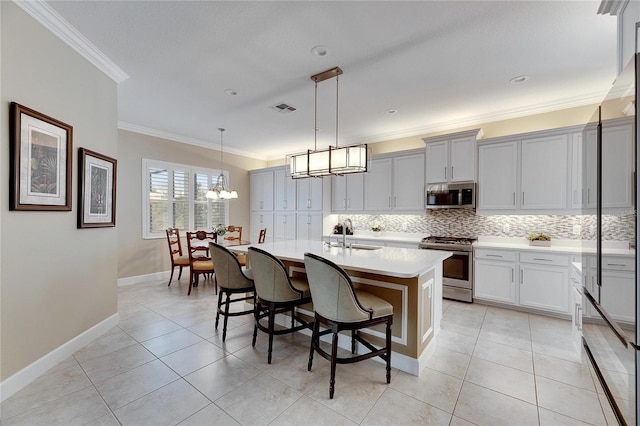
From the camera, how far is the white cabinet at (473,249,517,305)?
3844 millimetres

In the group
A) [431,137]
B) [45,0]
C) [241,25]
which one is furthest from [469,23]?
[45,0]

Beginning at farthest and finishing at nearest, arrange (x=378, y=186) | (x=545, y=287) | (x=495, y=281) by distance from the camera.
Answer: (x=378, y=186) < (x=495, y=281) < (x=545, y=287)

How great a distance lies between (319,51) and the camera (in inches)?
106

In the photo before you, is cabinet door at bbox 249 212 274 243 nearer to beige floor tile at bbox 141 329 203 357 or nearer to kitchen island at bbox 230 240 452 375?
beige floor tile at bbox 141 329 203 357

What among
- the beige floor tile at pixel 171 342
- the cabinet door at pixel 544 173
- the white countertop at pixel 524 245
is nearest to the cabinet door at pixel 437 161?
the cabinet door at pixel 544 173

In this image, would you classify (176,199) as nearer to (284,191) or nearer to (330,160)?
(284,191)

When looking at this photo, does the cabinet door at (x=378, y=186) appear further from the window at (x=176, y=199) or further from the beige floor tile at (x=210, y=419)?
the beige floor tile at (x=210, y=419)

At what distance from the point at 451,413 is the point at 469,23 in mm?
3001

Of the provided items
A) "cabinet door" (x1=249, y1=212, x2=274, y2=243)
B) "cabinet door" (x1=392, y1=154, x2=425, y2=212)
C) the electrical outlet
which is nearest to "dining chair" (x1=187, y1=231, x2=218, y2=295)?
"cabinet door" (x1=249, y1=212, x2=274, y2=243)

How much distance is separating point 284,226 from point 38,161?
15.3ft

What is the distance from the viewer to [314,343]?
2.30 metres

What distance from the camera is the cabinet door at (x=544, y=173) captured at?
12.1 feet

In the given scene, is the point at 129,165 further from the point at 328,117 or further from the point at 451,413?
the point at 451,413

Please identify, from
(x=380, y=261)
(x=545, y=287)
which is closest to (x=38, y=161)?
(x=380, y=261)
